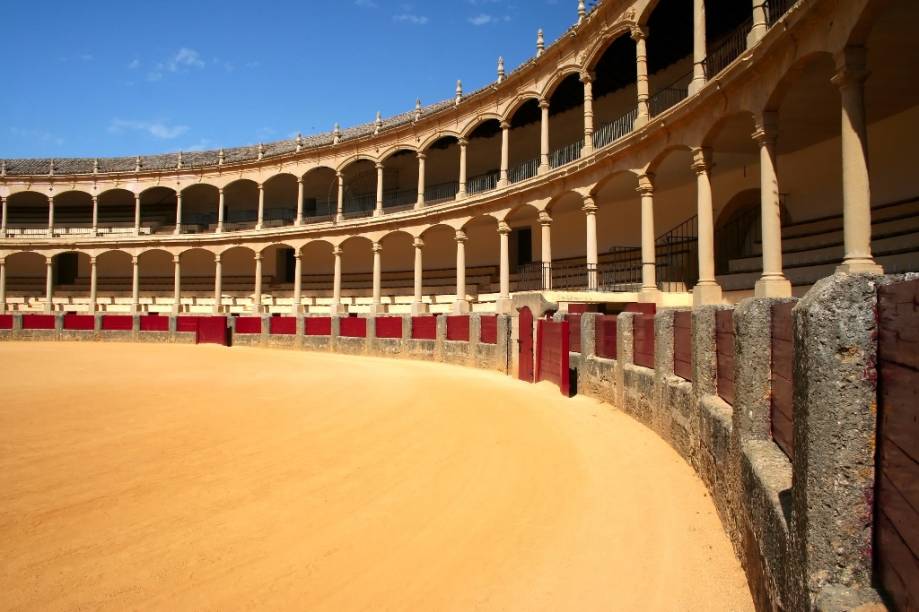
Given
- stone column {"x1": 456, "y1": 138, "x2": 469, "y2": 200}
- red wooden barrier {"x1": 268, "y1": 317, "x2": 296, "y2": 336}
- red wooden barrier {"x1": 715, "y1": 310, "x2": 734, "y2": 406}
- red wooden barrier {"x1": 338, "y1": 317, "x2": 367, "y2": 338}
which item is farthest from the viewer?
stone column {"x1": 456, "y1": 138, "x2": 469, "y2": 200}

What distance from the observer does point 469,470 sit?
16.0 feet

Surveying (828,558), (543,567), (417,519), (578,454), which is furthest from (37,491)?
(828,558)

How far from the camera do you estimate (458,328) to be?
15523mm

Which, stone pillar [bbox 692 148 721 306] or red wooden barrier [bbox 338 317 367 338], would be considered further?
red wooden barrier [bbox 338 317 367 338]

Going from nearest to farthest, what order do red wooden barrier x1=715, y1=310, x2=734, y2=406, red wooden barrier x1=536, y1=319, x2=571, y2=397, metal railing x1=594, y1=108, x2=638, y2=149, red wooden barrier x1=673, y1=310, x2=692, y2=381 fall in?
red wooden barrier x1=715, y1=310, x2=734, y2=406
red wooden barrier x1=673, y1=310, x2=692, y2=381
red wooden barrier x1=536, y1=319, x2=571, y2=397
metal railing x1=594, y1=108, x2=638, y2=149

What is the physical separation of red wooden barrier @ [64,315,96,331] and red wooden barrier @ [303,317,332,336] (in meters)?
11.2

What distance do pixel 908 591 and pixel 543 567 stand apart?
189cm

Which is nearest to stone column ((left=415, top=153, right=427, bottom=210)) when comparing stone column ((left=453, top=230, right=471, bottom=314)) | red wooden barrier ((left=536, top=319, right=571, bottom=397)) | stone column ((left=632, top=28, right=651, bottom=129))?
stone column ((left=453, top=230, right=471, bottom=314))

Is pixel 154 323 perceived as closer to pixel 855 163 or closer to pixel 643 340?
pixel 643 340

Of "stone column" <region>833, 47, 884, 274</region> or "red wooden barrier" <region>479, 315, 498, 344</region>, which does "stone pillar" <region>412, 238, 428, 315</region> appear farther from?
"stone column" <region>833, 47, 884, 274</region>

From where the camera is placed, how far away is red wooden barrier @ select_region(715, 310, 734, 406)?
4.04m

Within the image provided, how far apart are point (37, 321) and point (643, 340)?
2786cm

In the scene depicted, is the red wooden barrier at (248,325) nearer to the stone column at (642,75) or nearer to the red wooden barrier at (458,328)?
the red wooden barrier at (458,328)

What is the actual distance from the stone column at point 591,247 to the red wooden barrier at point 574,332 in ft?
19.1
